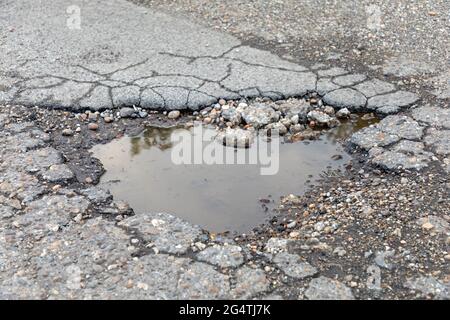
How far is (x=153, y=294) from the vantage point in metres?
2.62

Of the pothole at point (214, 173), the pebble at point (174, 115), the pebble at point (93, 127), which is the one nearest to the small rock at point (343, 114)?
the pothole at point (214, 173)

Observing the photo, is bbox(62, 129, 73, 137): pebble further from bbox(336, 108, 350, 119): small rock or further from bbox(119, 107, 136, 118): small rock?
bbox(336, 108, 350, 119): small rock

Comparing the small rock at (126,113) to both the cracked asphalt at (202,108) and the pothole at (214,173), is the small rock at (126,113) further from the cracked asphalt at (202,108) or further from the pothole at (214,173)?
the pothole at (214,173)

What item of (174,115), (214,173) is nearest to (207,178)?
(214,173)

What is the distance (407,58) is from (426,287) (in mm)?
2428

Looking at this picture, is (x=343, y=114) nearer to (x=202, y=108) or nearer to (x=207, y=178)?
(x=202, y=108)

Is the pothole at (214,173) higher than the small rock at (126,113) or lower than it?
lower

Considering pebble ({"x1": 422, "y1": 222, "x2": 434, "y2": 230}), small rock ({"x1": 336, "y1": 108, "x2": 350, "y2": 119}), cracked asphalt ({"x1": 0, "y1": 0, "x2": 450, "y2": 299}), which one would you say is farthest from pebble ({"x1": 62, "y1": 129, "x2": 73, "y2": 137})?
pebble ({"x1": 422, "y1": 222, "x2": 434, "y2": 230})

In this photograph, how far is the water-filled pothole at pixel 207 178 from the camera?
323 cm

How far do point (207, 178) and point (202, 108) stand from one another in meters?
0.71

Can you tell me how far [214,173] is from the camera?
3.54 m

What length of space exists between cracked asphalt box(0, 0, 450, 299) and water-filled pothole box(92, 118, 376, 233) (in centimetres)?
11
